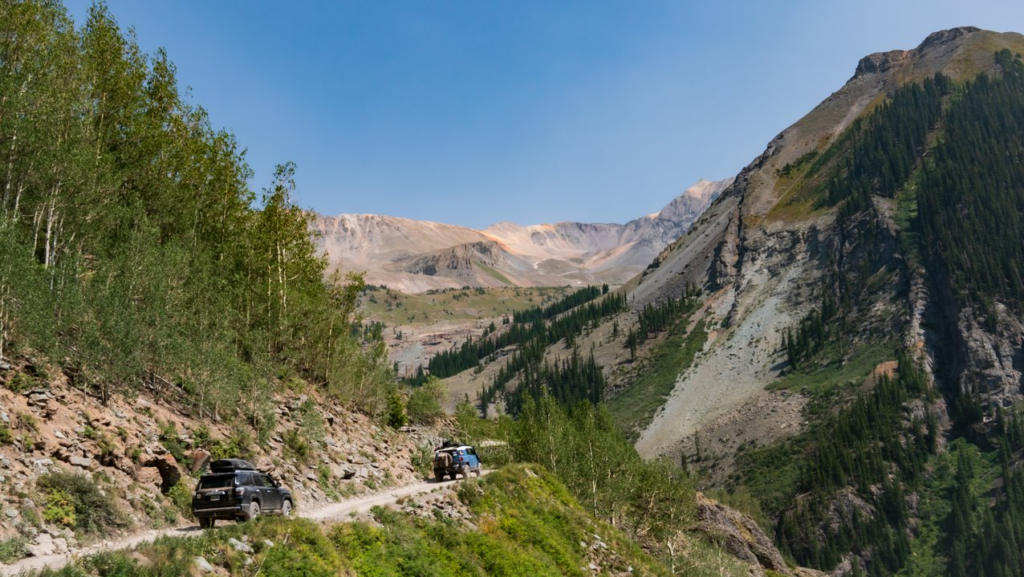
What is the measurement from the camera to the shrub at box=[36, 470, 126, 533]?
51.6 feet

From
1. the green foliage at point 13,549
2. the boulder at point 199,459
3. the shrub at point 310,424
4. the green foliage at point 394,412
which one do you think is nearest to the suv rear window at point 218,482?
the boulder at point 199,459

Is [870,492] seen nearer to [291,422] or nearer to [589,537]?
[589,537]

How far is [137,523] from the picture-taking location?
1778cm

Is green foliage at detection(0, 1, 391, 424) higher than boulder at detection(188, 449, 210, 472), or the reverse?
green foliage at detection(0, 1, 391, 424)

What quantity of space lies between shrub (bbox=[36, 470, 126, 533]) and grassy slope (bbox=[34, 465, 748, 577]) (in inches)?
142

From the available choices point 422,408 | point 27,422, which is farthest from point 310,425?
point 422,408

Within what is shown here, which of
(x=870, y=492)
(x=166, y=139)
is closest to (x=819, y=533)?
(x=870, y=492)

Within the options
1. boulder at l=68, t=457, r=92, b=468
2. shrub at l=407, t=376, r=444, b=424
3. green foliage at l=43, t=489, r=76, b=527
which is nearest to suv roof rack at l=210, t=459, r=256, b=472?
boulder at l=68, t=457, r=92, b=468

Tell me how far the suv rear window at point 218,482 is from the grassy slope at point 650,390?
149m

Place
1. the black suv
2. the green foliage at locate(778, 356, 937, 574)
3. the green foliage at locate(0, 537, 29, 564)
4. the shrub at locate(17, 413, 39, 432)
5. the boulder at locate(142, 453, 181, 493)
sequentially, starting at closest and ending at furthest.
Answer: the green foliage at locate(0, 537, 29, 564)
the shrub at locate(17, 413, 39, 432)
the black suv
the boulder at locate(142, 453, 181, 493)
the green foliage at locate(778, 356, 937, 574)

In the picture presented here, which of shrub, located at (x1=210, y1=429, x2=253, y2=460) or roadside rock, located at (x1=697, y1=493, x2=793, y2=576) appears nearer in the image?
shrub, located at (x1=210, y1=429, x2=253, y2=460)

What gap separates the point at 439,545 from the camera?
22.6 m

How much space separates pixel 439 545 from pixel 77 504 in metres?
12.0

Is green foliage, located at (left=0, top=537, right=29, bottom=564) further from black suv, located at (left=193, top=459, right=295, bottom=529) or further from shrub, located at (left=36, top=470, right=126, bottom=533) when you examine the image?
black suv, located at (left=193, top=459, right=295, bottom=529)
